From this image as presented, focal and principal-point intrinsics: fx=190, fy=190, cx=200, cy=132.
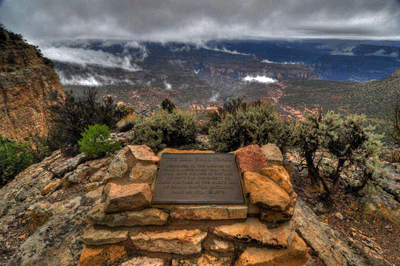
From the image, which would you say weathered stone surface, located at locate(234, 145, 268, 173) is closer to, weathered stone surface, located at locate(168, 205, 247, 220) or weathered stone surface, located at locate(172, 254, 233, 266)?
weathered stone surface, located at locate(168, 205, 247, 220)

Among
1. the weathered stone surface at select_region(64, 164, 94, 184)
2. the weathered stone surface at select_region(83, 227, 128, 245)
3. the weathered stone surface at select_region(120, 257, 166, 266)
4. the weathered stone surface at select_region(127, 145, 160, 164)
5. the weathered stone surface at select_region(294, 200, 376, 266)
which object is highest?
the weathered stone surface at select_region(127, 145, 160, 164)

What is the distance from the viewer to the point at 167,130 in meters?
6.59

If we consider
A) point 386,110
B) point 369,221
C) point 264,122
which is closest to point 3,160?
point 264,122

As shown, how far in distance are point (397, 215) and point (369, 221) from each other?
719 mm

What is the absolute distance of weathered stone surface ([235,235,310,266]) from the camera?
3131 millimetres

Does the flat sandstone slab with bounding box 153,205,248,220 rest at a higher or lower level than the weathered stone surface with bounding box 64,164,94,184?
higher

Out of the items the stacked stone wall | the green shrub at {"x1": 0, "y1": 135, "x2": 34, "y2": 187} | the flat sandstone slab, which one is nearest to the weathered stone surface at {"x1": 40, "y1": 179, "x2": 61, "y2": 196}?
the stacked stone wall

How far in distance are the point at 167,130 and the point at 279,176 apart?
13.1 feet

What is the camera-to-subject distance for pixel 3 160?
7496 mm

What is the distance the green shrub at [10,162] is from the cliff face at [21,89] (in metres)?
13.0

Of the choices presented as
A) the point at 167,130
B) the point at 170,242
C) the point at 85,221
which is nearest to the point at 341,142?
the point at 170,242

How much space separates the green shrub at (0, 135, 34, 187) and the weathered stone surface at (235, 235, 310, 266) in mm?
9359

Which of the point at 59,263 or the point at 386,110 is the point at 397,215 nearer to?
the point at 59,263

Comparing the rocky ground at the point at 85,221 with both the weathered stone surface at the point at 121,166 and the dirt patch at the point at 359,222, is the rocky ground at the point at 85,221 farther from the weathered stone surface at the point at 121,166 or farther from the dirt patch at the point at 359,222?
the weathered stone surface at the point at 121,166
